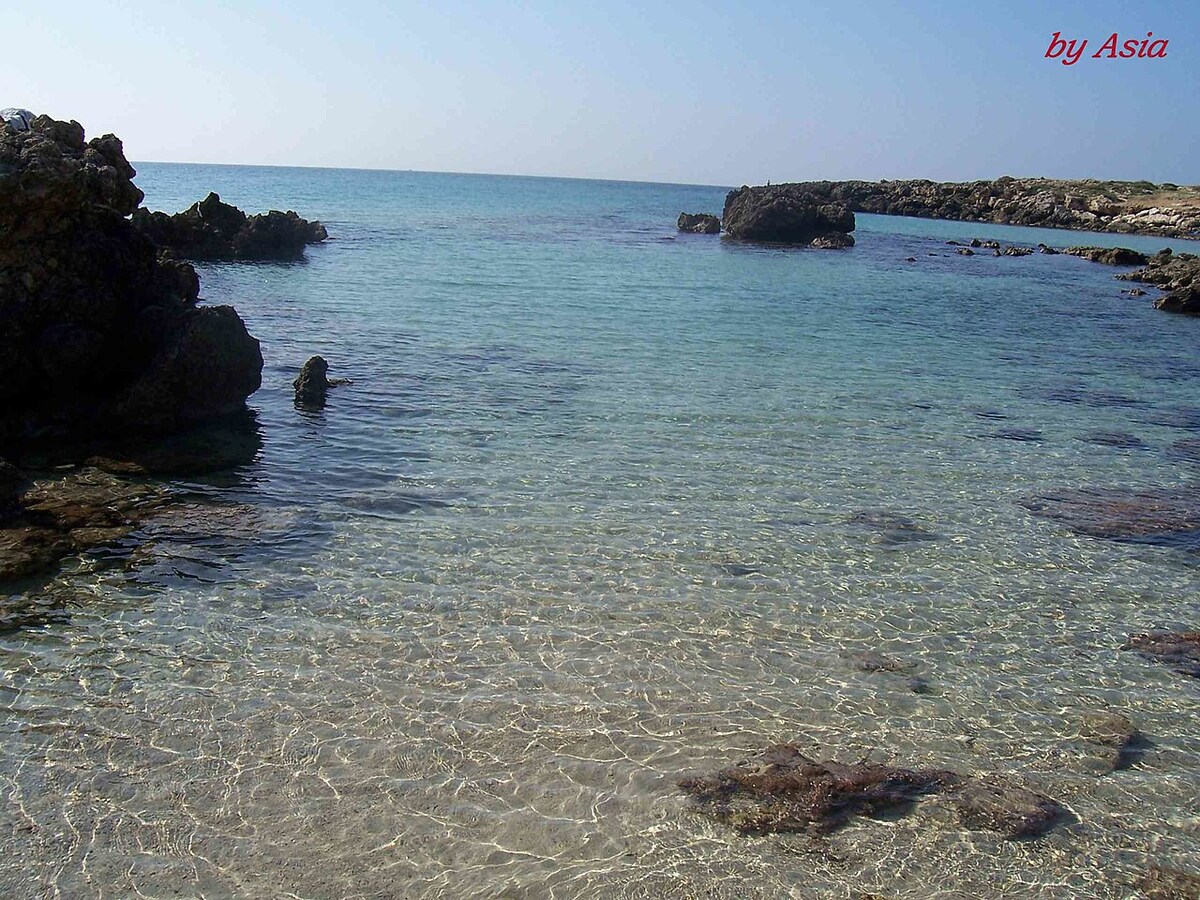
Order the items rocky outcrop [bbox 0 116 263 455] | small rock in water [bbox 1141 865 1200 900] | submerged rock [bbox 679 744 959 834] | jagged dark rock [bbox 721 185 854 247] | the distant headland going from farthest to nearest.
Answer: the distant headland, jagged dark rock [bbox 721 185 854 247], rocky outcrop [bbox 0 116 263 455], submerged rock [bbox 679 744 959 834], small rock in water [bbox 1141 865 1200 900]

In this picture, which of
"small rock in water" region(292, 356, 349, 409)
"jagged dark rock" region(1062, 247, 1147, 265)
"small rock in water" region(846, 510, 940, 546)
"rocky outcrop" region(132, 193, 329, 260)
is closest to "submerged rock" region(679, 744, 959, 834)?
"small rock in water" region(846, 510, 940, 546)

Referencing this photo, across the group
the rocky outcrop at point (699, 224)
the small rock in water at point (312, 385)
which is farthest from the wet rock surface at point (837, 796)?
the rocky outcrop at point (699, 224)

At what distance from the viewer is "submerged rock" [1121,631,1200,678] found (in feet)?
27.2

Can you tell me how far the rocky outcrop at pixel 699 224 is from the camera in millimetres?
67500

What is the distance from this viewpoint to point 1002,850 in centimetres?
588

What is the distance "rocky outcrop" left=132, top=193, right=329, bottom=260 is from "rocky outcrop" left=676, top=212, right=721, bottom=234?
115 feet

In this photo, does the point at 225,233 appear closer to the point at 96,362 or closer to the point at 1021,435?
the point at 96,362

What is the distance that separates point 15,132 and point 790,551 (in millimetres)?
12596

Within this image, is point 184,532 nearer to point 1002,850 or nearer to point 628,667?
point 628,667

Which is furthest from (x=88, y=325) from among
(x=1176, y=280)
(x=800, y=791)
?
(x=1176, y=280)

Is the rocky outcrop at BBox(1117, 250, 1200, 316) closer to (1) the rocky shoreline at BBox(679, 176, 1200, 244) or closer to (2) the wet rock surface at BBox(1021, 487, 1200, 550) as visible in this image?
(1) the rocky shoreline at BBox(679, 176, 1200, 244)

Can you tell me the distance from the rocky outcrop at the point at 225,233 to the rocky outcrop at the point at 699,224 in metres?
35.1

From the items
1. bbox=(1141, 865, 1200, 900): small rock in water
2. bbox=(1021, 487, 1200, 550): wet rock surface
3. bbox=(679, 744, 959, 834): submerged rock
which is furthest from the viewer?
bbox=(1021, 487, 1200, 550): wet rock surface

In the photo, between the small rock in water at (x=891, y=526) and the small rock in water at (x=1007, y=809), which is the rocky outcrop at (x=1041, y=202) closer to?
the small rock in water at (x=891, y=526)
